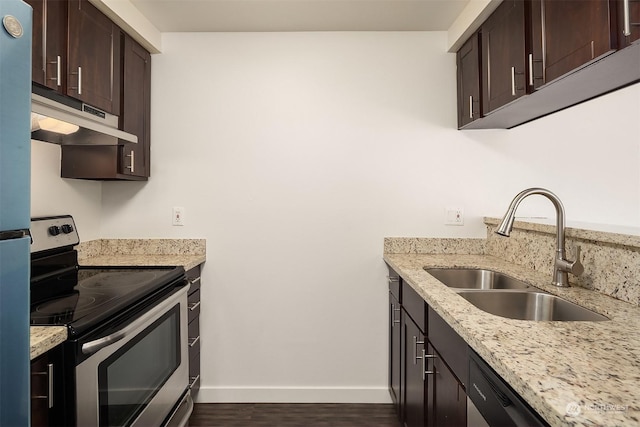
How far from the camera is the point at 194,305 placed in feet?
6.95

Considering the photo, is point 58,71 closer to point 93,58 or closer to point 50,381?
point 93,58

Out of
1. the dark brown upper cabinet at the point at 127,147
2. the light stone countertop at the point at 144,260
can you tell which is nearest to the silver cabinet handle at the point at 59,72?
the dark brown upper cabinet at the point at 127,147

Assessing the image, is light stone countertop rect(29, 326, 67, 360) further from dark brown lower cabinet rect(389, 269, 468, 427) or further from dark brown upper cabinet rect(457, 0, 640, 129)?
dark brown upper cabinet rect(457, 0, 640, 129)

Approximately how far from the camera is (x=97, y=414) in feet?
3.67

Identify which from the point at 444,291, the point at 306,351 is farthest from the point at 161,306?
the point at 444,291

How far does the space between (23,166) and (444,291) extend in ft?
4.21

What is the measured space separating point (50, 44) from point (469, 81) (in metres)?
2.09

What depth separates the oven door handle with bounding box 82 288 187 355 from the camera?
3.49 feet

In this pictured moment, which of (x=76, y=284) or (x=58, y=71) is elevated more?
(x=58, y=71)

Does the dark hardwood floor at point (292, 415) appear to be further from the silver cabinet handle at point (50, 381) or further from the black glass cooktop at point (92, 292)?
the silver cabinet handle at point (50, 381)

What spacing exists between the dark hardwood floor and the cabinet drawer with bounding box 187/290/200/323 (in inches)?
23.4

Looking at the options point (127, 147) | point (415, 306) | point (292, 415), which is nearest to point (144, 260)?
point (127, 147)

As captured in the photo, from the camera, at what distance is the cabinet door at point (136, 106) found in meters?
→ 1.95

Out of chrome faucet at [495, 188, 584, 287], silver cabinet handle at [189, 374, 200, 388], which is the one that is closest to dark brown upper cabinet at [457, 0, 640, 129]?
chrome faucet at [495, 188, 584, 287]
